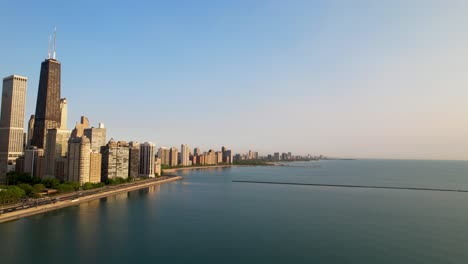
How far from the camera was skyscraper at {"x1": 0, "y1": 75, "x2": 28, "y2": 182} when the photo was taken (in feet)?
186

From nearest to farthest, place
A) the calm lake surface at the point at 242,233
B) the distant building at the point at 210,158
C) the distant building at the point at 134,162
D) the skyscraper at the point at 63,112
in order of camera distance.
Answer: the calm lake surface at the point at 242,233 → the distant building at the point at 134,162 → the skyscraper at the point at 63,112 → the distant building at the point at 210,158

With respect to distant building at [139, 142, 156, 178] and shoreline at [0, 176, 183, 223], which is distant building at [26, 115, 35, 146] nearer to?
distant building at [139, 142, 156, 178]

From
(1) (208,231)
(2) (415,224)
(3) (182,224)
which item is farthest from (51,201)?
(2) (415,224)

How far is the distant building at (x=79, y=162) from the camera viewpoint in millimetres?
38562

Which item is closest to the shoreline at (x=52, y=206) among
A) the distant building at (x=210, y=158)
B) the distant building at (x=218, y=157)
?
the distant building at (x=210, y=158)

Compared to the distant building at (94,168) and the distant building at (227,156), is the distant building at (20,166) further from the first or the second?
the distant building at (227,156)

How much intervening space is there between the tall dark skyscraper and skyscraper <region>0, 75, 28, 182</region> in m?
4.02

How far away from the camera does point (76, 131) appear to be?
2739 inches

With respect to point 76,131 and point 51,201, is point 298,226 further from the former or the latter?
point 76,131

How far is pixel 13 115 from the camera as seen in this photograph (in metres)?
59.3

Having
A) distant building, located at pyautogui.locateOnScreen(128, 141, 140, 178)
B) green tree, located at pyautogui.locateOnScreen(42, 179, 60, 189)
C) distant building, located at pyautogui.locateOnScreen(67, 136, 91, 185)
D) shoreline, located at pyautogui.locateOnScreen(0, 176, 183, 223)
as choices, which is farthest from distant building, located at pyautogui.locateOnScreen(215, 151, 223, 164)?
green tree, located at pyautogui.locateOnScreen(42, 179, 60, 189)

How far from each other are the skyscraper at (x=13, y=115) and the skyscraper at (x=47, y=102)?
13.2 feet

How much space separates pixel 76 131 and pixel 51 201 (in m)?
47.1

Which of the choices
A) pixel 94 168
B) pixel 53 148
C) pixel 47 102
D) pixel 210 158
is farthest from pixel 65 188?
pixel 210 158
